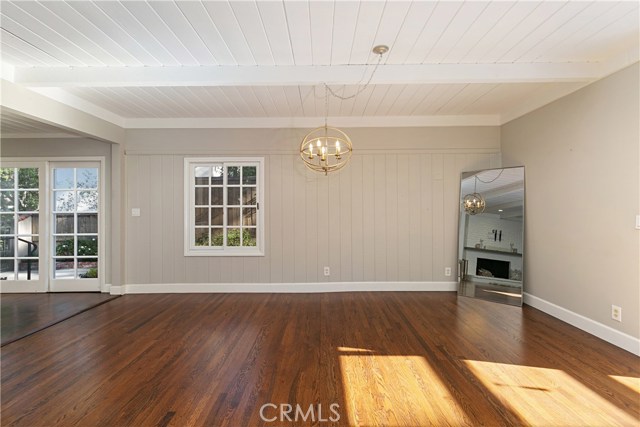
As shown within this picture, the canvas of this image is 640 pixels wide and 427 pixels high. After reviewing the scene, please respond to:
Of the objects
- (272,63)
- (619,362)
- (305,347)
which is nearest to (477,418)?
(305,347)

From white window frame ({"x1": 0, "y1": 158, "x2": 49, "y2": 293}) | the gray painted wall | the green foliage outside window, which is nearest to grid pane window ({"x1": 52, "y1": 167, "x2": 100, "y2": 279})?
white window frame ({"x1": 0, "y1": 158, "x2": 49, "y2": 293})

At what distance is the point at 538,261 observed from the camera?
368cm

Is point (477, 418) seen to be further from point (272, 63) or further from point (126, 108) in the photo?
point (126, 108)

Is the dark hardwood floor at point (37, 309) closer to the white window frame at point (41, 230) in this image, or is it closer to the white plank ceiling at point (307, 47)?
the white window frame at point (41, 230)

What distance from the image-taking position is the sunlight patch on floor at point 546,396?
1768 mm

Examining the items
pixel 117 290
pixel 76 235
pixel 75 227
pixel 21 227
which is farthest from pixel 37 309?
pixel 21 227

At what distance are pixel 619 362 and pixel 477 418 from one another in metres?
1.62

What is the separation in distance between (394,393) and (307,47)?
2.77 m

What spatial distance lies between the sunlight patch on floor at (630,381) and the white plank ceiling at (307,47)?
2616 mm

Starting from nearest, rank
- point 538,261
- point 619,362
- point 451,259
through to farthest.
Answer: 1. point 619,362
2. point 538,261
3. point 451,259

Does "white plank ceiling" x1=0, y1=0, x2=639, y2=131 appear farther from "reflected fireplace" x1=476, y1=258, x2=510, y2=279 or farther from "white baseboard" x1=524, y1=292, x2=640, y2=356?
"white baseboard" x1=524, y1=292, x2=640, y2=356

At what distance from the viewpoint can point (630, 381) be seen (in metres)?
2.13

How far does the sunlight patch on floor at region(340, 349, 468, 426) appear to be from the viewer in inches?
69.6

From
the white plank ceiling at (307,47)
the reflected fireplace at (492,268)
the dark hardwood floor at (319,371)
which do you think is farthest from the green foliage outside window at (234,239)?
the reflected fireplace at (492,268)
